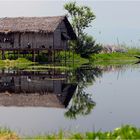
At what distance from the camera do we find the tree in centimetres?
4784

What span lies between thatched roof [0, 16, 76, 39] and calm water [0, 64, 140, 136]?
1411 centimetres

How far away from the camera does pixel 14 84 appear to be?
2450cm

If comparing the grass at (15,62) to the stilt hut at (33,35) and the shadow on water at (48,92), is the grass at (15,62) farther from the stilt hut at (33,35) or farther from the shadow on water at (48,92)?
the shadow on water at (48,92)

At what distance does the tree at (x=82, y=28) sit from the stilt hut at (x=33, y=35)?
2.75 meters

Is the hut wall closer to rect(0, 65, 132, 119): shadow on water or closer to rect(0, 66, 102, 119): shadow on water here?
rect(0, 66, 102, 119): shadow on water

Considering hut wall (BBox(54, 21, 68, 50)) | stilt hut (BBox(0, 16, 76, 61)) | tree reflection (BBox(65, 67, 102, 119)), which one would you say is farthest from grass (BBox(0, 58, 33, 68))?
tree reflection (BBox(65, 67, 102, 119))

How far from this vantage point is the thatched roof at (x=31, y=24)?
42.2m

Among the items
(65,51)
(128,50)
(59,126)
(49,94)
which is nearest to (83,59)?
(65,51)

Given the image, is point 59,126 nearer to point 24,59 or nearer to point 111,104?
point 111,104

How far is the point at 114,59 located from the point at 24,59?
13639 mm

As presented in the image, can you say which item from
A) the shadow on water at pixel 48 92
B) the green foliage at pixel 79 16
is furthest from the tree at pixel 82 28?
the shadow on water at pixel 48 92

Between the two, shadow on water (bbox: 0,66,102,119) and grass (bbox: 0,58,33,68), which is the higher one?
grass (bbox: 0,58,33,68)

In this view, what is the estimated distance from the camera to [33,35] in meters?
43.2

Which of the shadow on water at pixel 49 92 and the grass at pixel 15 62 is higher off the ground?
the grass at pixel 15 62
